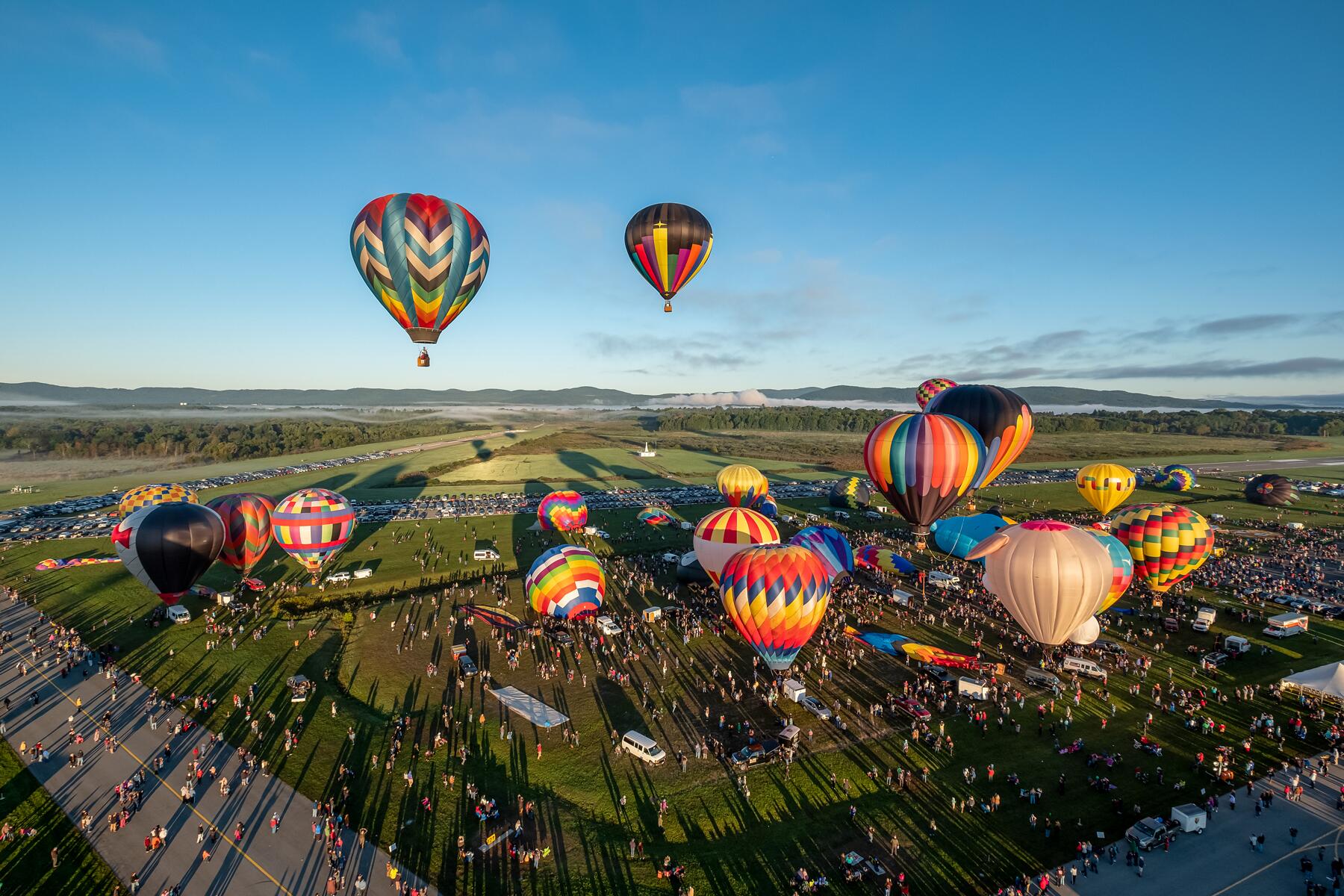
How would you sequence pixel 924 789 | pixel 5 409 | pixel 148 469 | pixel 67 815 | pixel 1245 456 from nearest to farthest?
1. pixel 67 815
2. pixel 924 789
3. pixel 148 469
4. pixel 1245 456
5. pixel 5 409

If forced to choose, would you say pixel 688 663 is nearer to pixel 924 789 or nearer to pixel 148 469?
pixel 924 789

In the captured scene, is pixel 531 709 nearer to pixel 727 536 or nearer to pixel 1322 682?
pixel 727 536

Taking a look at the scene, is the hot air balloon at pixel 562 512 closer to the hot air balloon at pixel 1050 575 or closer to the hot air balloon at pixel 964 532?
the hot air balloon at pixel 964 532

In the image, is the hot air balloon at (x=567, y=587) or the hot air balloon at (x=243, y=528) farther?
the hot air balloon at (x=243, y=528)

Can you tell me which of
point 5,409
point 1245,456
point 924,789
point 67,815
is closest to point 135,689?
point 67,815

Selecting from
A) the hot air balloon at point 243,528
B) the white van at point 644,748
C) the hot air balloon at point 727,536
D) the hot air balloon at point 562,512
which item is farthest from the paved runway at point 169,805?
the hot air balloon at point 562,512

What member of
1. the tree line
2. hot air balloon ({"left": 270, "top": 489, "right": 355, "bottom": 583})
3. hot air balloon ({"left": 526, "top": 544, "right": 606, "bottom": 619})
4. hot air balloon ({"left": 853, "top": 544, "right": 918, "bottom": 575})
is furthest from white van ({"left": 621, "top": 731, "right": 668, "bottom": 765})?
the tree line
